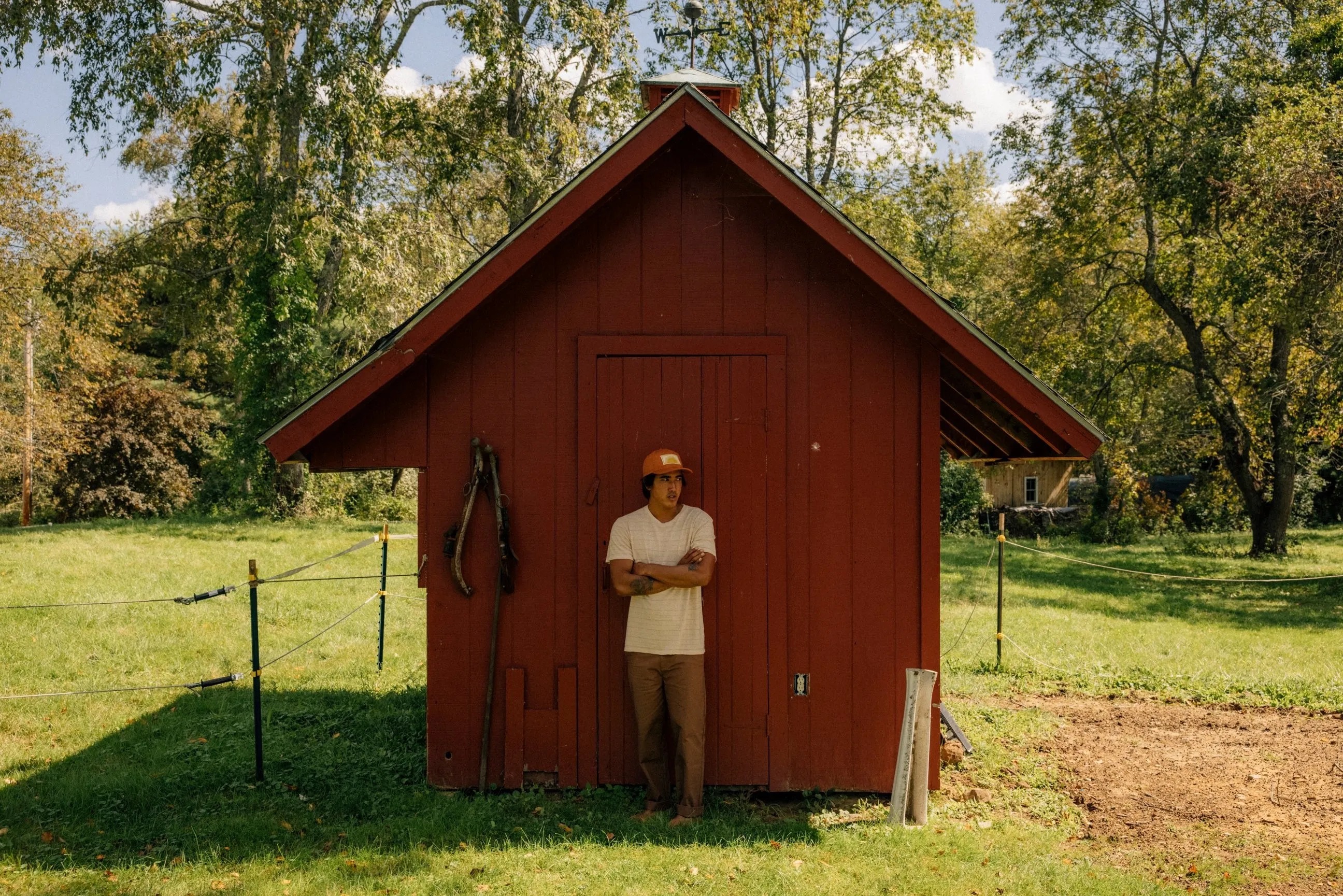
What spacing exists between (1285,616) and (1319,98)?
8554 millimetres

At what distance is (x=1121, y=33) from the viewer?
23547 mm

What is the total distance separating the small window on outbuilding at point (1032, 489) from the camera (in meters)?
39.9

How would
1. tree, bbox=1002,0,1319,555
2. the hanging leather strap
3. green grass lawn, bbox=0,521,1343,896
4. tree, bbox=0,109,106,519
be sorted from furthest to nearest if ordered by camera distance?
tree, bbox=0,109,106,519 → tree, bbox=1002,0,1319,555 → the hanging leather strap → green grass lawn, bbox=0,521,1343,896

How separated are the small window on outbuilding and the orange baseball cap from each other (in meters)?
Answer: 36.1

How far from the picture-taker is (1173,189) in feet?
64.3

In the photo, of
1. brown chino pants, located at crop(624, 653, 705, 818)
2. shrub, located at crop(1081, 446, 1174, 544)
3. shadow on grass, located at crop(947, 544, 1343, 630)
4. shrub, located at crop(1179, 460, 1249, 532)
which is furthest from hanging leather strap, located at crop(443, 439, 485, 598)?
shrub, located at crop(1179, 460, 1249, 532)

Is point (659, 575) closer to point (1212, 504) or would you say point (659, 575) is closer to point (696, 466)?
point (696, 466)

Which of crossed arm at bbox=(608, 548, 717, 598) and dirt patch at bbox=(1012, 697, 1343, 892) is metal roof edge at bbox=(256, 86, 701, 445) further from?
dirt patch at bbox=(1012, 697, 1343, 892)

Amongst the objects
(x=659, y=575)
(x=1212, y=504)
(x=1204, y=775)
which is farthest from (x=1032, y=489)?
(x=659, y=575)

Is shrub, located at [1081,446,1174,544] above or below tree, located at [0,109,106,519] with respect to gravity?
below

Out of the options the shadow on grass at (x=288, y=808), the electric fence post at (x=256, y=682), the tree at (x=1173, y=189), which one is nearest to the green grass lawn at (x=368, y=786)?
the shadow on grass at (x=288, y=808)

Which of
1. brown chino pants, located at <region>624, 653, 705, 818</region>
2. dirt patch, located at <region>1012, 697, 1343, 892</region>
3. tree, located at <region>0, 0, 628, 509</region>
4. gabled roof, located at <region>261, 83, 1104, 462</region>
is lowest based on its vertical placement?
dirt patch, located at <region>1012, 697, 1343, 892</region>

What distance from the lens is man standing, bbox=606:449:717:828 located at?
6180 millimetres

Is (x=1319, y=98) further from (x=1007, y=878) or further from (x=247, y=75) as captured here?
(x=247, y=75)
